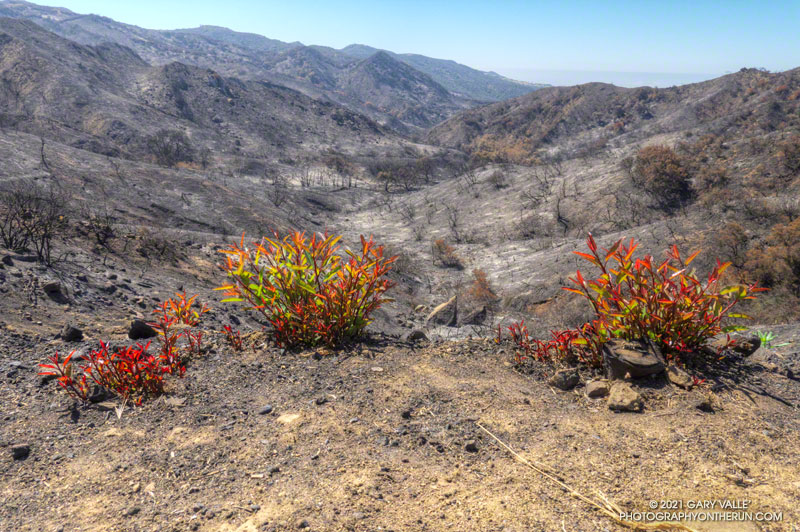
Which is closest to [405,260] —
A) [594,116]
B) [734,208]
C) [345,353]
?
[734,208]

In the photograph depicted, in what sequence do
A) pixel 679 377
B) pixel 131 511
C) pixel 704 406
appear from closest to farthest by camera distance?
pixel 131 511 < pixel 704 406 < pixel 679 377

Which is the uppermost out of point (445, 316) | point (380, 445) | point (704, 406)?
point (704, 406)

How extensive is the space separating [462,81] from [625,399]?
15719cm

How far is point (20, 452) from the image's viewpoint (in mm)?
2049

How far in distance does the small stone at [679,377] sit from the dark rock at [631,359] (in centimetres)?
5

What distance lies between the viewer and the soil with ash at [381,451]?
64.7 inches

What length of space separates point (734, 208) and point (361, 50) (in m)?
190

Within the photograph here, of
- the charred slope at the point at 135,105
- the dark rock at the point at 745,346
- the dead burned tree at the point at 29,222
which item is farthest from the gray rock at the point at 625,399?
the charred slope at the point at 135,105

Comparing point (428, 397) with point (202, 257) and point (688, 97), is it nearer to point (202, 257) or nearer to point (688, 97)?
point (202, 257)

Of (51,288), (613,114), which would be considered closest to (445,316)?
(51,288)

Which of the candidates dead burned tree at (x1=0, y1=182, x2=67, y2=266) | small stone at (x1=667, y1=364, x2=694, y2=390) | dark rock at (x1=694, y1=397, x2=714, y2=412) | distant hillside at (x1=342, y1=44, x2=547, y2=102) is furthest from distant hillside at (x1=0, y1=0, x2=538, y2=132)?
dark rock at (x1=694, y1=397, x2=714, y2=412)

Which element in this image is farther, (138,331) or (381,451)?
(138,331)

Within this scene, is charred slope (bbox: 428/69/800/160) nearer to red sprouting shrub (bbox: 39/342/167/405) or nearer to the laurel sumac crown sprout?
the laurel sumac crown sprout

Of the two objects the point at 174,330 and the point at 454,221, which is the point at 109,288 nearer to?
the point at 174,330
